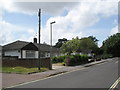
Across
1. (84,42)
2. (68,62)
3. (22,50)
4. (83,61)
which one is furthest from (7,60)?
(84,42)

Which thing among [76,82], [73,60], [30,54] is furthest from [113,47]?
[76,82]

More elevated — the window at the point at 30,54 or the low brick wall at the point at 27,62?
the window at the point at 30,54

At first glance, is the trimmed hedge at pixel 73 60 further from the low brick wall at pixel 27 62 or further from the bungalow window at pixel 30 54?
the low brick wall at pixel 27 62

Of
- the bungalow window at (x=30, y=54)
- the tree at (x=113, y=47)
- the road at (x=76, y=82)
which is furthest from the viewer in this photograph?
the tree at (x=113, y=47)

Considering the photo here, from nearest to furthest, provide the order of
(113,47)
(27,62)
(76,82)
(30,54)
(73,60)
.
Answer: (76,82), (27,62), (73,60), (30,54), (113,47)

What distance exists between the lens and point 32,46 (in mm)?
46031

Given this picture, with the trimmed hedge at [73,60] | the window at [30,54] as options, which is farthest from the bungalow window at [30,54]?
the trimmed hedge at [73,60]

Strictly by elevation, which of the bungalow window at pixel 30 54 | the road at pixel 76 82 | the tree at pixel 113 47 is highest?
the tree at pixel 113 47

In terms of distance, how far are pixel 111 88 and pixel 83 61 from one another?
98.1 ft

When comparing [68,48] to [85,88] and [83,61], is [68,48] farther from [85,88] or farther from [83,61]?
[85,88]

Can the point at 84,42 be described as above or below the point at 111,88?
above

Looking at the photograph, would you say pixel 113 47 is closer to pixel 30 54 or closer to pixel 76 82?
pixel 30 54

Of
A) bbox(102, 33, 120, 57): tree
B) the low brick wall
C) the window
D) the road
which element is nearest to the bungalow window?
the window

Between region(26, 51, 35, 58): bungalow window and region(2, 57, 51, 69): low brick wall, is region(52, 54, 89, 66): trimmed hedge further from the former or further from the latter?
region(2, 57, 51, 69): low brick wall
